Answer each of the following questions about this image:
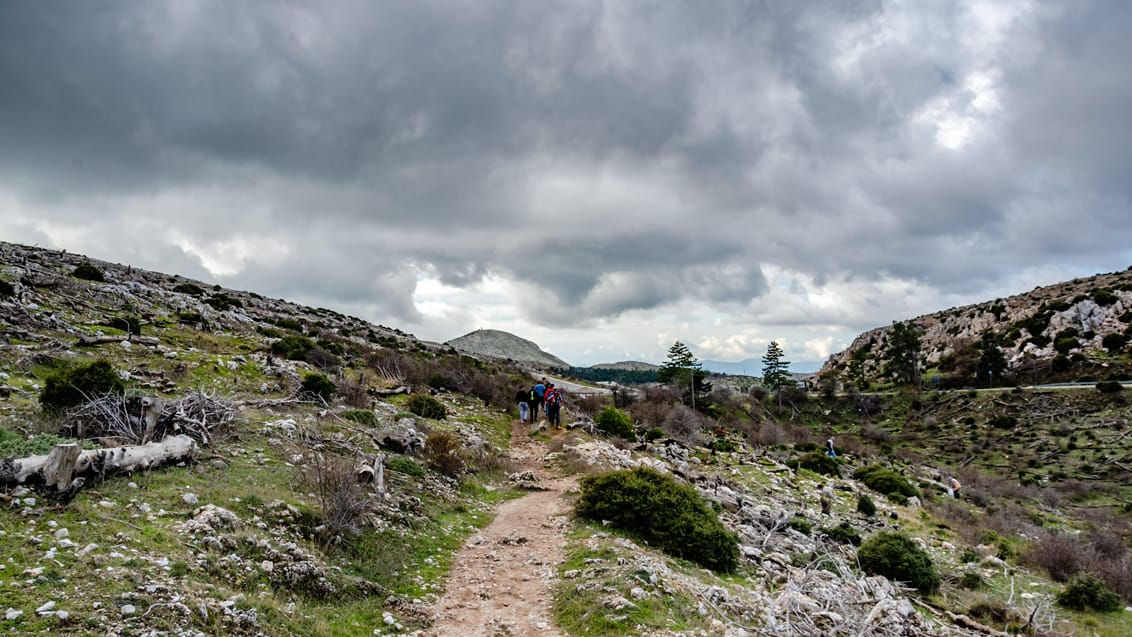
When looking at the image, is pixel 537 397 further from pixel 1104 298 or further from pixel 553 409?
pixel 1104 298

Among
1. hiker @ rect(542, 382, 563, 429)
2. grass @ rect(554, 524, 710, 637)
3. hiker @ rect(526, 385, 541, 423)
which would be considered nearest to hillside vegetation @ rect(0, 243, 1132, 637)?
grass @ rect(554, 524, 710, 637)

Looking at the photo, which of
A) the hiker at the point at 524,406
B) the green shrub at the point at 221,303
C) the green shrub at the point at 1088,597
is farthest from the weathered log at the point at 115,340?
the green shrub at the point at 1088,597

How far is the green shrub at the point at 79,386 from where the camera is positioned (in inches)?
416

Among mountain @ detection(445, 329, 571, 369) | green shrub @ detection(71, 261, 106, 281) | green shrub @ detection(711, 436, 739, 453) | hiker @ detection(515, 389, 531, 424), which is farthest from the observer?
mountain @ detection(445, 329, 571, 369)

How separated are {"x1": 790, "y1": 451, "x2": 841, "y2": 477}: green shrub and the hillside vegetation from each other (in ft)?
0.38

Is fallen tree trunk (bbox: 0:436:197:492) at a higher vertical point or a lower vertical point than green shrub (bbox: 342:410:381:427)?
lower

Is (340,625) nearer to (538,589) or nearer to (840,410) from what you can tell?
(538,589)

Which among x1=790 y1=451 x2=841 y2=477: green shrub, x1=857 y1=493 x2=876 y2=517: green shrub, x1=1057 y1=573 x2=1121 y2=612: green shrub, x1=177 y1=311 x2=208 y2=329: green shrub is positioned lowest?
x1=1057 y1=573 x2=1121 y2=612: green shrub

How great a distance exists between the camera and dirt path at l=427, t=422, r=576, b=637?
7.48 m

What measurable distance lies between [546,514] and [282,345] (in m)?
16.3

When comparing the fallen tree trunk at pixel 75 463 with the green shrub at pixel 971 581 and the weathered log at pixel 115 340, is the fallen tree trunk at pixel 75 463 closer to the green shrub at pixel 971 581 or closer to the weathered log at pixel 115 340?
the weathered log at pixel 115 340

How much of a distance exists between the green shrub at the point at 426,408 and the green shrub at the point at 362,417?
4474mm

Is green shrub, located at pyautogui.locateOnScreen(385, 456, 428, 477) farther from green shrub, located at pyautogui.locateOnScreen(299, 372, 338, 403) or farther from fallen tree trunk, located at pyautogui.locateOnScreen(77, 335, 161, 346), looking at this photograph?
fallen tree trunk, located at pyautogui.locateOnScreen(77, 335, 161, 346)

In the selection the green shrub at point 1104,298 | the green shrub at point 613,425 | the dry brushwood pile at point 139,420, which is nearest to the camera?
the dry brushwood pile at point 139,420
